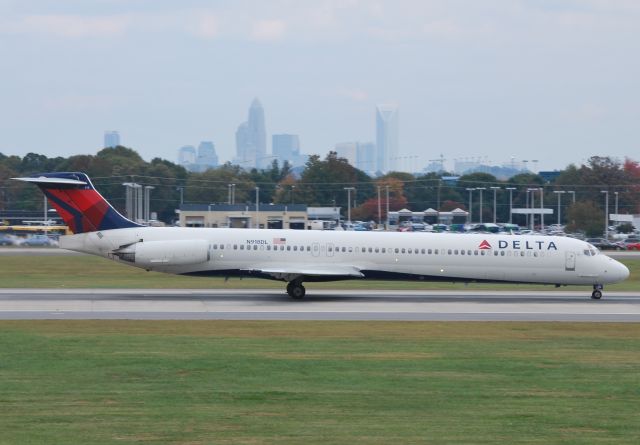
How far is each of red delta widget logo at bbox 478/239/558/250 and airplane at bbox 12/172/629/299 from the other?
38 millimetres

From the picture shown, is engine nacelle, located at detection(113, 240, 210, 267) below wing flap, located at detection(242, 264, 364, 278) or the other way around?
the other way around

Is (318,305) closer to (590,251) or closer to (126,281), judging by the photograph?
(590,251)

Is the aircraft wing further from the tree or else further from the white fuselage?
the tree

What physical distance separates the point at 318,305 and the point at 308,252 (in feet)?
11.7

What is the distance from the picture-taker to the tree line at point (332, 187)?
12375cm

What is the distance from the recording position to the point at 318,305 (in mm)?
34625

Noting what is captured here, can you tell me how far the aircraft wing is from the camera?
3669 centimetres

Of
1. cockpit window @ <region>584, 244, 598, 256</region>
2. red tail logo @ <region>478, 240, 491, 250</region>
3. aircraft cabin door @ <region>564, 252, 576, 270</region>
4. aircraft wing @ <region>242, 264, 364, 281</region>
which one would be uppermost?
red tail logo @ <region>478, 240, 491, 250</region>

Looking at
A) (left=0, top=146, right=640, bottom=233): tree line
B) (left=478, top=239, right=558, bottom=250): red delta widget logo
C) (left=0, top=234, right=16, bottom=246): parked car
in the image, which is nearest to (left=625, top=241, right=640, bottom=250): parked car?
(left=0, top=146, right=640, bottom=233): tree line

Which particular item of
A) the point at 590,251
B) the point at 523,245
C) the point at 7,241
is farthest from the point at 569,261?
the point at 7,241
